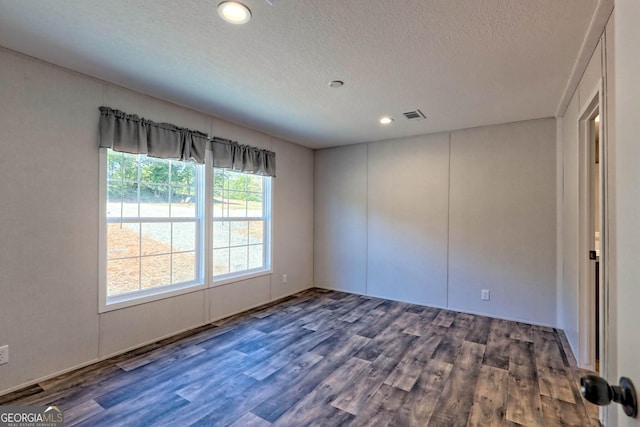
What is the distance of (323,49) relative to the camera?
218cm

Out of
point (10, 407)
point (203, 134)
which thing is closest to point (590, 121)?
point (203, 134)

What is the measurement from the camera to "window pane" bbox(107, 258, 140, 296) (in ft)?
9.30

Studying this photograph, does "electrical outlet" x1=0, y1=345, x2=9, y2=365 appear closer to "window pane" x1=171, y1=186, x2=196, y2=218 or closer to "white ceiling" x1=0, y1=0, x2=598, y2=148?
"window pane" x1=171, y1=186, x2=196, y2=218

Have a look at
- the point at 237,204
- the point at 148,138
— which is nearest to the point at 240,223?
the point at 237,204

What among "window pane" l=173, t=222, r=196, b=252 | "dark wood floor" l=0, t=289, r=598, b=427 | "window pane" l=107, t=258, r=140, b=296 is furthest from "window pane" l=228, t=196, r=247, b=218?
"dark wood floor" l=0, t=289, r=598, b=427

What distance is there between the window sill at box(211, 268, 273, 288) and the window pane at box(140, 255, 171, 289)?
59 centimetres

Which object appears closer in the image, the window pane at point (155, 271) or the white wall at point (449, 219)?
the window pane at point (155, 271)

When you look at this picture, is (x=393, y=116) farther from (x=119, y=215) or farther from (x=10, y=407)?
(x=10, y=407)

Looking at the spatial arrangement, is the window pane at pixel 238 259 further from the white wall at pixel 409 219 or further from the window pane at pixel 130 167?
the white wall at pixel 409 219

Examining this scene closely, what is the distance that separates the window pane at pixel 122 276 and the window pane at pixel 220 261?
2.93 feet

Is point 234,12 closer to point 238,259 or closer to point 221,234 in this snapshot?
point 221,234

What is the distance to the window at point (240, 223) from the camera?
12.6 feet

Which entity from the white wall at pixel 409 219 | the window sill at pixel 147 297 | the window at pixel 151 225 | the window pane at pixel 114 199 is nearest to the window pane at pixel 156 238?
the window at pixel 151 225

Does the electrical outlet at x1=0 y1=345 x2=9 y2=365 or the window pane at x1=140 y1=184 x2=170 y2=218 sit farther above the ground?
the window pane at x1=140 y1=184 x2=170 y2=218
